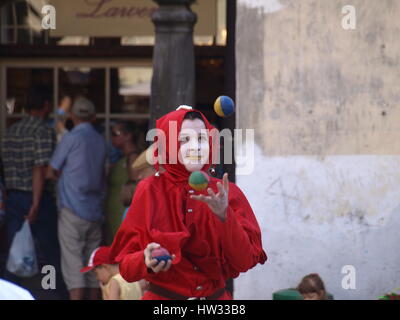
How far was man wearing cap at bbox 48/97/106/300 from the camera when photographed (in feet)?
24.5

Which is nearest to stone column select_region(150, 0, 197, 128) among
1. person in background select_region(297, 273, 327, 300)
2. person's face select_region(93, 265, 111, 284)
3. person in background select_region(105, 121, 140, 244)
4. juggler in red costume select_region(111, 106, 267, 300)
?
person's face select_region(93, 265, 111, 284)

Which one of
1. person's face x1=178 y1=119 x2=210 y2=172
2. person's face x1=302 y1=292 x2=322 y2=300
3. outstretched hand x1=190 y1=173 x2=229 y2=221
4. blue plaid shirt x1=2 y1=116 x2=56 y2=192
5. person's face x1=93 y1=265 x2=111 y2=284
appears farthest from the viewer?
blue plaid shirt x1=2 y1=116 x2=56 y2=192

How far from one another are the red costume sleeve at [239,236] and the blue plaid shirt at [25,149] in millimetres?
3783

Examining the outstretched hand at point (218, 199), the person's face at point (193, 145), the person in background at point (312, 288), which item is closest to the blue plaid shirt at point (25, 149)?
the person in background at point (312, 288)

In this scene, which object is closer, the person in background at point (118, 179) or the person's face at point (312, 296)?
the person's face at point (312, 296)

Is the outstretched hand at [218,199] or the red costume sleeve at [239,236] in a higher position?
the outstretched hand at [218,199]

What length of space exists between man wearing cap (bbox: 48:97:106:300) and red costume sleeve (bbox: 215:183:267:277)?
11.4 ft

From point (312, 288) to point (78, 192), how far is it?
2.08 meters

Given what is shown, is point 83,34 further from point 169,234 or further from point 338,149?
point 169,234

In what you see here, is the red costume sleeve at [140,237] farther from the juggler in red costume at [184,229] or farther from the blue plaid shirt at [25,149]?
the blue plaid shirt at [25,149]

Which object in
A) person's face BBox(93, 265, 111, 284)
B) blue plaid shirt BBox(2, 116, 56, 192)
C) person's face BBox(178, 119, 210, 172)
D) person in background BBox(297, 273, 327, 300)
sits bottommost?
person in background BBox(297, 273, 327, 300)

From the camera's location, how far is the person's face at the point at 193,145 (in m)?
3.98

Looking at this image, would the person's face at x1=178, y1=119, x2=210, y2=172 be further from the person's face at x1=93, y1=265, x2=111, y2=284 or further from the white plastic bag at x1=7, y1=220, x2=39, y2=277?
the white plastic bag at x1=7, y1=220, x2=39, y2=277
